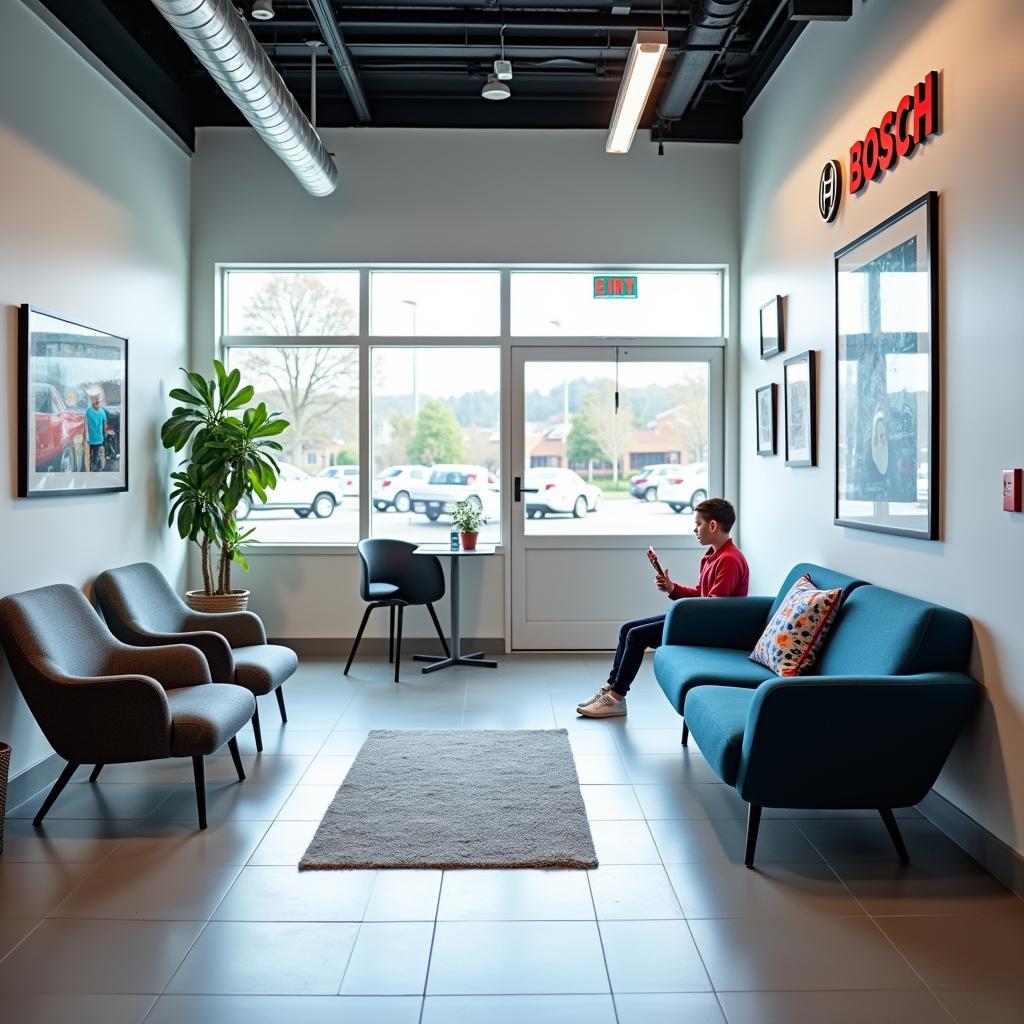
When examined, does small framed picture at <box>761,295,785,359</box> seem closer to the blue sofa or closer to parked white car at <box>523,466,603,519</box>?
parked white car at <box>523,466,603,519</box>

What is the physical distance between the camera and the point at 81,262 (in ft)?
15.9

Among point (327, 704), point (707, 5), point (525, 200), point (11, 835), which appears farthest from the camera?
point (525, 200)

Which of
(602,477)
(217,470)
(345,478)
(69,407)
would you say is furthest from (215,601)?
(602,477)

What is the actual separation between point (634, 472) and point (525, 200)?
211 centimetres

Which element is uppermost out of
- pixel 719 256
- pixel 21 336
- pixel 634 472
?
pixel 719 256

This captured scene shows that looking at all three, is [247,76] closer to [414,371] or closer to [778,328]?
[414,371]

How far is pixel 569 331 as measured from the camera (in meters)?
7.19

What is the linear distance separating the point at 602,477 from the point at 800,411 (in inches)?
82.7

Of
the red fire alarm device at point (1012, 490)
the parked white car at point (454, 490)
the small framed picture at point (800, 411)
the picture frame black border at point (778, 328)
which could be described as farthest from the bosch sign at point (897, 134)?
the parked white car at point (454, 490)

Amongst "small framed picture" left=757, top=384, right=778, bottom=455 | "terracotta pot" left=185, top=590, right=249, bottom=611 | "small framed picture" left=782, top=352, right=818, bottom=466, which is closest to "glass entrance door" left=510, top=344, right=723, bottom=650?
"small framed picture" left=757, top=384, right=778, bottom=455

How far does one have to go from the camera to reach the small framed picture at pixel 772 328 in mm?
5816

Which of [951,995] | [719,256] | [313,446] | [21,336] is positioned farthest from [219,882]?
[719,256]

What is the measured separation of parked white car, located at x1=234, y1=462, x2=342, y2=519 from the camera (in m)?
7.11

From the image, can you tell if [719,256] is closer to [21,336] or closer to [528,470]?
[528,470]
